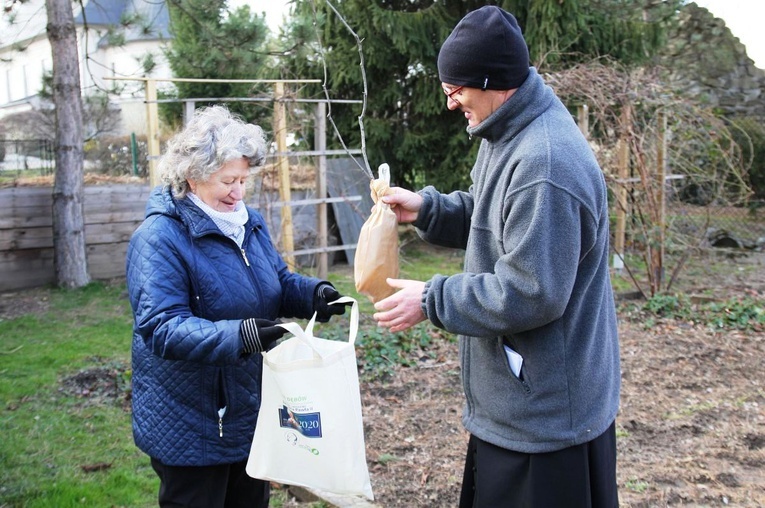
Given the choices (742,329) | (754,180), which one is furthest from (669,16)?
(742,329)

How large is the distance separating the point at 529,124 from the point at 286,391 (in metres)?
1.05

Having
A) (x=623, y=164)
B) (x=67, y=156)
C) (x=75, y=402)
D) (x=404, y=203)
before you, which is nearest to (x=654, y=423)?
(x=404, y=203)

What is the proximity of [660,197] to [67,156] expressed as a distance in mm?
6329

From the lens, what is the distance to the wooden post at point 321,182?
824cm

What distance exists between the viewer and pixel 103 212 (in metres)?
9.20

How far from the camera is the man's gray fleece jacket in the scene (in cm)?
184

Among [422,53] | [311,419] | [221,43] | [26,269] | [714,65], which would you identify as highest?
[714,65]

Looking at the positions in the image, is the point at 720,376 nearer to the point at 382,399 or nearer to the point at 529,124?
the point at 382,399

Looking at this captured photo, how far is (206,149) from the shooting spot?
2.42 m

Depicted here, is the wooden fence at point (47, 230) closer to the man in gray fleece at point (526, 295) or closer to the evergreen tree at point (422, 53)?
the evergreen tree at point (422, 53)

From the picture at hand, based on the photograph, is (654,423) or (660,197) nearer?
(654,423)

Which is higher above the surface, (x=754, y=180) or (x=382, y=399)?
(x=754, y=180)

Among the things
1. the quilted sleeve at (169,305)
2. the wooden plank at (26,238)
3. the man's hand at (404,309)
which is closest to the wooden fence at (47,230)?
the wooden plank at (26,238)

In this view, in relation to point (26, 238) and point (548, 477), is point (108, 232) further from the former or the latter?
point (548, 477)
